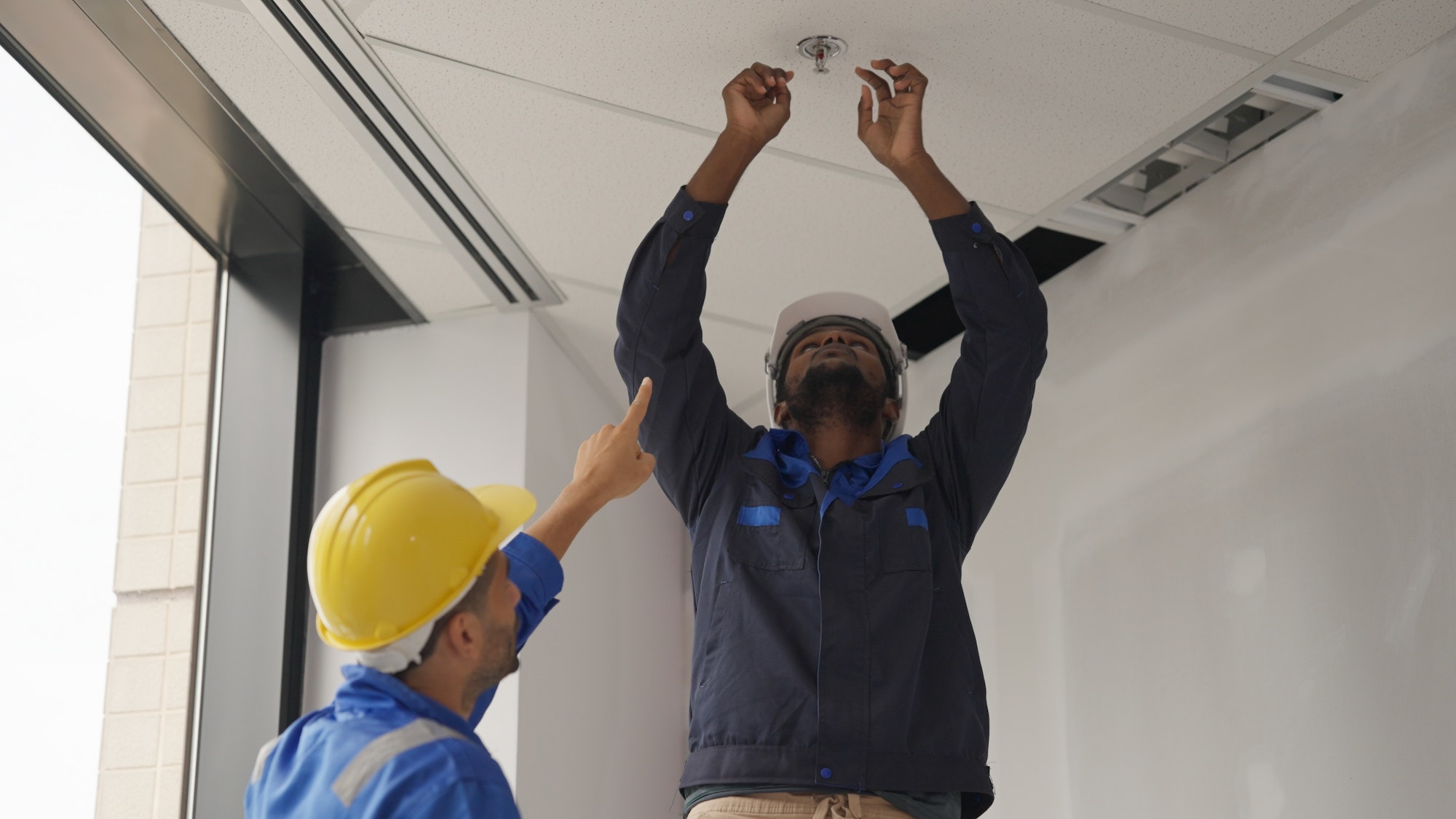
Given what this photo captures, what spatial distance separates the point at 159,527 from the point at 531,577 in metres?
1.42

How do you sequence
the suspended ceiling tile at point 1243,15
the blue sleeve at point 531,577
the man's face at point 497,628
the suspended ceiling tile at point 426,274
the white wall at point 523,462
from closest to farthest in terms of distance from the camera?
the man's face at point 497,628 < the blue sleeve at point 531,577 < the suspended ceiling tile at point 1243,15 < the suspended ceiling tile at point 426,274 < the white wall at point 523,462

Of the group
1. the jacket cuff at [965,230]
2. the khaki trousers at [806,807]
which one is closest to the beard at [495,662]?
the khaki trousers at [806,807]

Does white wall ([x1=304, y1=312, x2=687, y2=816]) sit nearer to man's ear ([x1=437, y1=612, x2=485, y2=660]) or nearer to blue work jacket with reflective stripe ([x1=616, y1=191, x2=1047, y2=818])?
blue work jacket with reflective stripe ([x1=616, y1=191, x2=1047, y2=818])

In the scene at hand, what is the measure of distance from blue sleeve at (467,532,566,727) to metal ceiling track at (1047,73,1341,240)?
1.48 m

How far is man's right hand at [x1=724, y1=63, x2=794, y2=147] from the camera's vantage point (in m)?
2.14

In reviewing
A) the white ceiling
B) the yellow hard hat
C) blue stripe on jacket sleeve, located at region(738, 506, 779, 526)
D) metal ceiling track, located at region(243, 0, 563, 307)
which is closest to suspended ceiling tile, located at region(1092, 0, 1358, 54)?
the white ceiling

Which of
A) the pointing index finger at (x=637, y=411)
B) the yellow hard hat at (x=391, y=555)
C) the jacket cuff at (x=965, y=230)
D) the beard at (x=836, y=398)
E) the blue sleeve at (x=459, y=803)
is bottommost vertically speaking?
the blue sleeve at (x=459, y=803)

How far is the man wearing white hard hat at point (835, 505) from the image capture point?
185 cm

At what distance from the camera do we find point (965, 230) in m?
2.17

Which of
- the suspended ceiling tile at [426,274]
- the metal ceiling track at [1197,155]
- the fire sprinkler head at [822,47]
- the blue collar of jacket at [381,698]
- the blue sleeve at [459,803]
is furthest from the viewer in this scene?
the suspended ceiling tile at [426,274]

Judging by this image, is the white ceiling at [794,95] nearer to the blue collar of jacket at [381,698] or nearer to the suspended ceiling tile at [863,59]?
the suspended ceiling tile at [863,59]

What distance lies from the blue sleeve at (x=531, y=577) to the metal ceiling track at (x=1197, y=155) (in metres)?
1.48

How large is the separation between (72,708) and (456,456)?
97 centimetres

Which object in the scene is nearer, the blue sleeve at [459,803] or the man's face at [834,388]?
the blue sleeve at [459,803]
